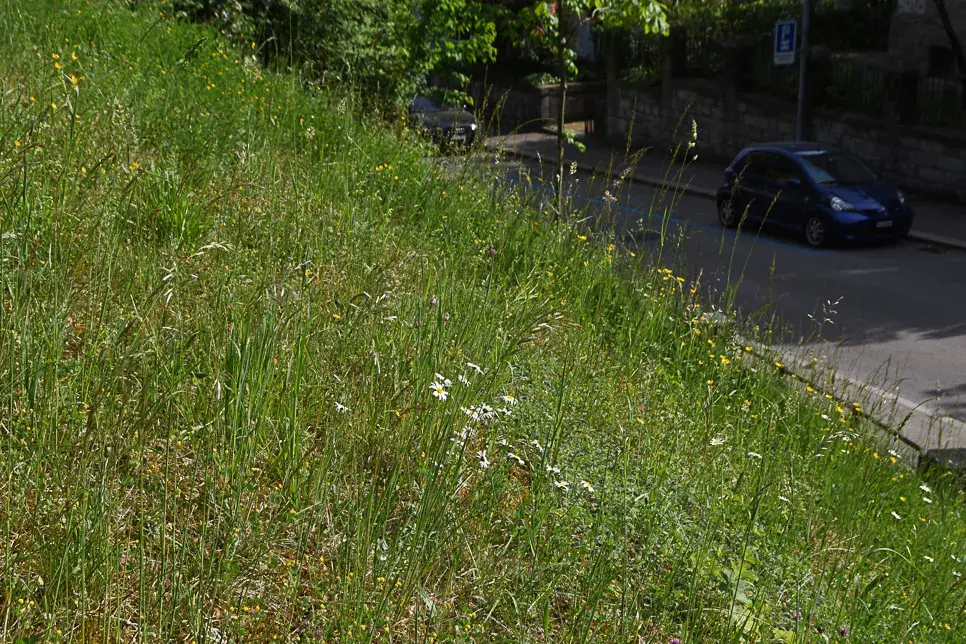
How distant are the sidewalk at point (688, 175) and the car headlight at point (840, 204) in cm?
172

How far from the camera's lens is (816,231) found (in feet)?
58.4

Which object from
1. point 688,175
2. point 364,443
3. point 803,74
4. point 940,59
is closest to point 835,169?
point 803,74

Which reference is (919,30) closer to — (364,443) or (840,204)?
(840,204)

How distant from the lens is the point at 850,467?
5457 mm

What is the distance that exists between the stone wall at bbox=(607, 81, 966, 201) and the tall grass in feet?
39.7

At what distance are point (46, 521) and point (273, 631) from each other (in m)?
0.65

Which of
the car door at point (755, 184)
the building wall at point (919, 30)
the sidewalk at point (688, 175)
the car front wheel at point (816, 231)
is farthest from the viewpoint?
the building wall at point (919, 30)

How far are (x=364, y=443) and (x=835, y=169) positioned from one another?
53.6ft

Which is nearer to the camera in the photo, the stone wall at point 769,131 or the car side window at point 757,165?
the car side window at point 757,165

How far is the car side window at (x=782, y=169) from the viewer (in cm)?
1834

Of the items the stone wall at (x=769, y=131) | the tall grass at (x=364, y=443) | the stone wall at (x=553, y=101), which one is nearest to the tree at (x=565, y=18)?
the stone wall at (x=769, y=131)

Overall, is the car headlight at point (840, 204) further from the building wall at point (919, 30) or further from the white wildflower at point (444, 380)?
the white wildflower at point (444, 380)

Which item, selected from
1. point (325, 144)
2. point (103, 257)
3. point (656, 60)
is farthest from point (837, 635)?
point (656, 60)

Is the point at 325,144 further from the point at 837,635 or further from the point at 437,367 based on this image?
the point at 837,635
